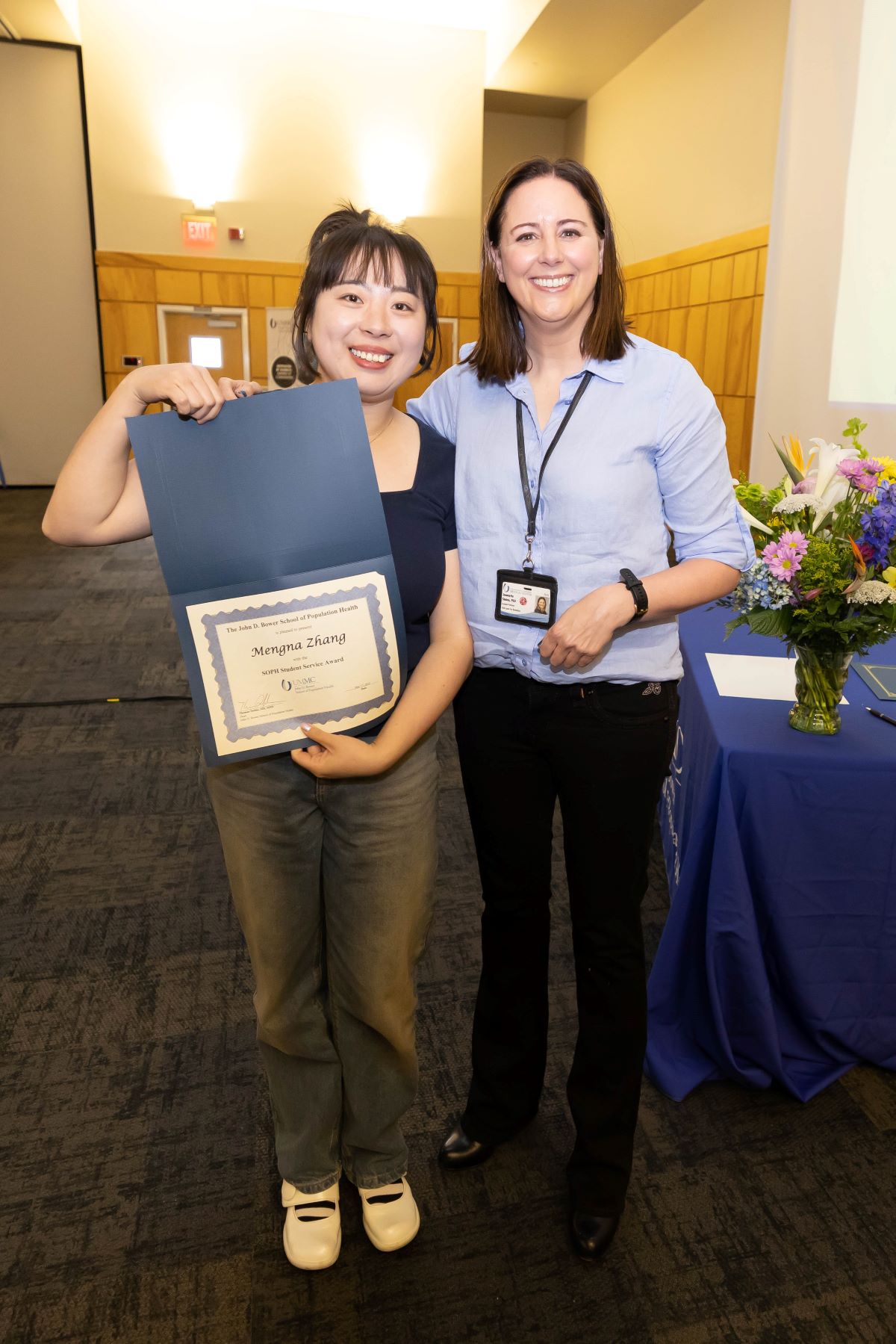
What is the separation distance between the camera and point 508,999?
1.51 m

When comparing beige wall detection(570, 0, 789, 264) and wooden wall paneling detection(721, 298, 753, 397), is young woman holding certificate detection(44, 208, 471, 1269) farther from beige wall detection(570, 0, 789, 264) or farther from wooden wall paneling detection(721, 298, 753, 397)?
wooden wall paneling detection(721, 298, 753, 397)

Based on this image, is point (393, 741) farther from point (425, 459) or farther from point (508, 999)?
point (508, 999)

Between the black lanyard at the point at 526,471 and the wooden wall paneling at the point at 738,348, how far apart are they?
21.1 feet

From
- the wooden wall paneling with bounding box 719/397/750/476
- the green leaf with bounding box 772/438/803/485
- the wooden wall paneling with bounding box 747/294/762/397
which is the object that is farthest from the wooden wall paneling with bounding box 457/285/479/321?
the green leaf with bounding box 772/438/803/485

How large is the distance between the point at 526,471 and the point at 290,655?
0.44 meters

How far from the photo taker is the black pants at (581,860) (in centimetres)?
130

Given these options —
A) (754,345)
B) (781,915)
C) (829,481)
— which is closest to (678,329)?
(754,345)

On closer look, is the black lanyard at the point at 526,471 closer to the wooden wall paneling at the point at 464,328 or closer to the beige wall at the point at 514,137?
the wooden wall paneling at the point at 464,328

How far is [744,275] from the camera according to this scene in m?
6.91

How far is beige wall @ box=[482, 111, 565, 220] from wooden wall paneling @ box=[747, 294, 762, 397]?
16.0ft

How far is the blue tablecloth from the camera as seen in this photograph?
165cm

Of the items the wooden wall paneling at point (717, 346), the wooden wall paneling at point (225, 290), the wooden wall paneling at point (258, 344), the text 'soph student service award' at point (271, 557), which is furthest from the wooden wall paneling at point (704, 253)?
the text 'soph student service award' at point (271, 557)

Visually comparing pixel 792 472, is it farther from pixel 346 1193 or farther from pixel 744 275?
pixel 744 275

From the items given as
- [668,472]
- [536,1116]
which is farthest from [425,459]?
[536,1116]
